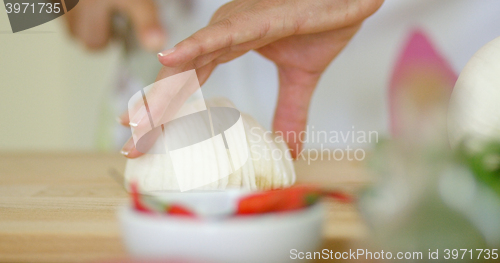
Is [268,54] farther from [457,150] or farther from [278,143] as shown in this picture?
[457,150]

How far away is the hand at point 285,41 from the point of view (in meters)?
0.56

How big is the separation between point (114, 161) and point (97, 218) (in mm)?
468

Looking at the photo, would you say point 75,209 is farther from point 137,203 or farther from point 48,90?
point 48,90

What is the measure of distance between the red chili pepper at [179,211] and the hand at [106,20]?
0.75 metres

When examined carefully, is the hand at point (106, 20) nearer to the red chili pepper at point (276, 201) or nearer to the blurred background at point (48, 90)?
the blurred background at point (48, 90)

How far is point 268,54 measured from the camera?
0.79m

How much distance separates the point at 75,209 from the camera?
1.61 ft

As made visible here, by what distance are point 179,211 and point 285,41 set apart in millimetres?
549

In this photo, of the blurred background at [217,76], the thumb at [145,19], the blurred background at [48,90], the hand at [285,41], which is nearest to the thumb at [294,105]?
the hand at [285,41]

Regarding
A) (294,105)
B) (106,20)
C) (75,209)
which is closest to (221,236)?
(75,209)

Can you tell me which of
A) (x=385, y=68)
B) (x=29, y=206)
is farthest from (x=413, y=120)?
(x=385, y=68)

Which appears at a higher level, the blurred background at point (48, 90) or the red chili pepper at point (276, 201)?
the red chili pepper at point (276, 201)

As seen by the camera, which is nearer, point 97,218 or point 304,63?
point 97,218

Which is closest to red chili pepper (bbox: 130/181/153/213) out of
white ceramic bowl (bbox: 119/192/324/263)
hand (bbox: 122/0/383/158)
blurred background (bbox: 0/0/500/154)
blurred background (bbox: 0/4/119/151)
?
white ceramic bowl (bbox: 119/192/324/263)
